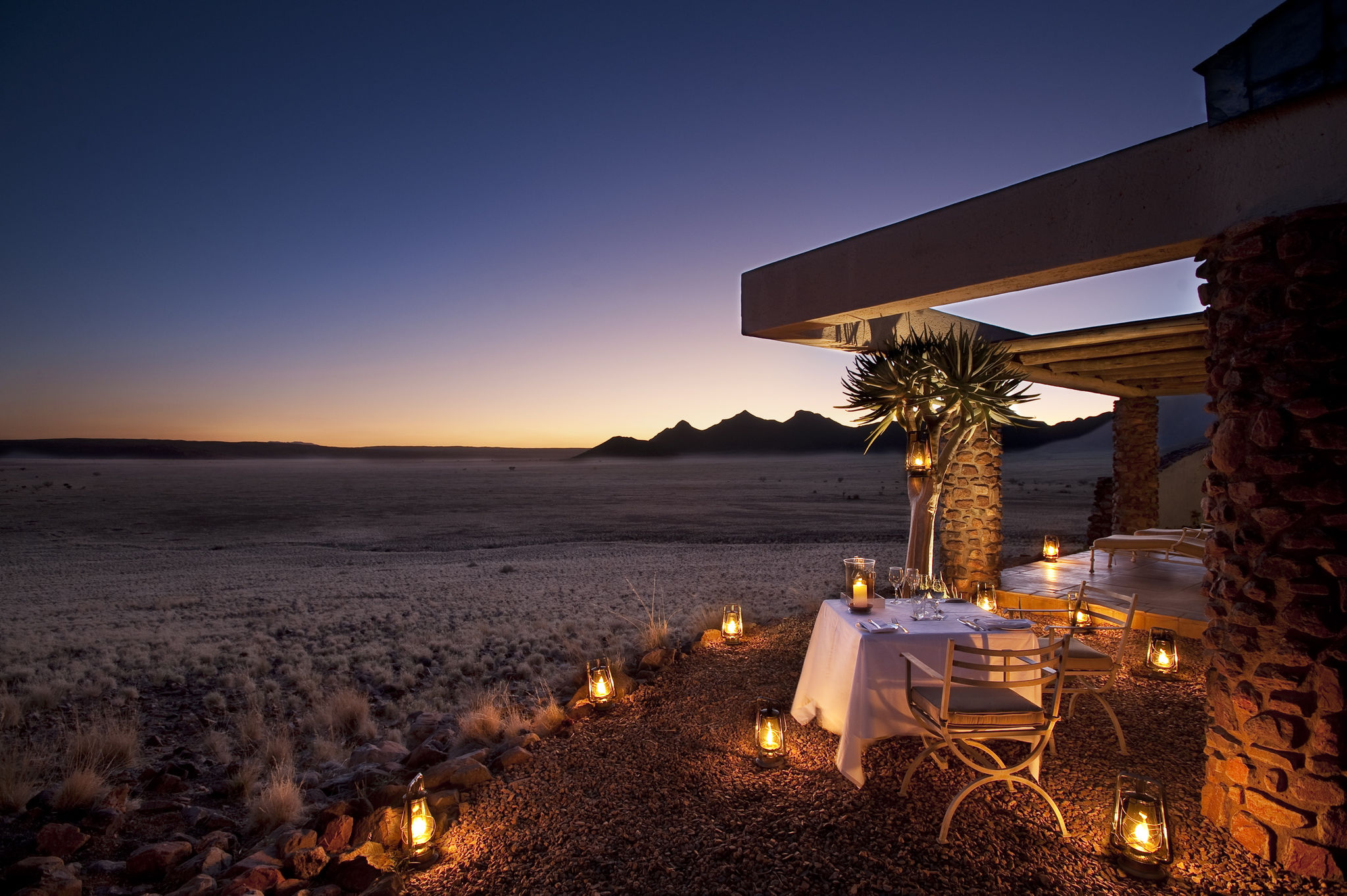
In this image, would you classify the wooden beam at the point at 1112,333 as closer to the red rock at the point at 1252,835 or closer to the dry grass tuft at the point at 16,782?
the red rock at the point at 1252,835

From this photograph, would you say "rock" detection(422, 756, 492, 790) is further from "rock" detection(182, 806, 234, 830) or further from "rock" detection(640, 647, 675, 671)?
"rock" detection(640, 647, 675, 671)

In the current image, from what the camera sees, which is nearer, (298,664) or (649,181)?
(298,664)

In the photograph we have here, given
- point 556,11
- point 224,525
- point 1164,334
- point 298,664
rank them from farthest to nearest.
A: 1. point 224,525
2. point 556,11
3. point 298,664
4. point 1164,334

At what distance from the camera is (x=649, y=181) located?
10.9m

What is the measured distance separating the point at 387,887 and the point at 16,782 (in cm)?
268

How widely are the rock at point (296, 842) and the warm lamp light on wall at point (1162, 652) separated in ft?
17.4

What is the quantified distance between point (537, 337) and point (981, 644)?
22058 millimetres

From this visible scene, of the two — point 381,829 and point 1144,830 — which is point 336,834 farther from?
point 1144,830

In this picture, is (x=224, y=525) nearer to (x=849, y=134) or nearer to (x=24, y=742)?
(x=24, y=742)

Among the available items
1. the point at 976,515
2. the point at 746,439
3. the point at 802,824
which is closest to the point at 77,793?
the point at 802,824

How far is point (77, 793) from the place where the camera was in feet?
10.9

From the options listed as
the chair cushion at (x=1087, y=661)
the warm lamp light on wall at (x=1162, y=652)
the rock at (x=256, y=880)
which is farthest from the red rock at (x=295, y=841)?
the warm lamp light on wall at (x=1162, y=652)

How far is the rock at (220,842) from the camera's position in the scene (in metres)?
2.92

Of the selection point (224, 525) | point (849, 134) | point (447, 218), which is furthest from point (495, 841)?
point (224, 525)
